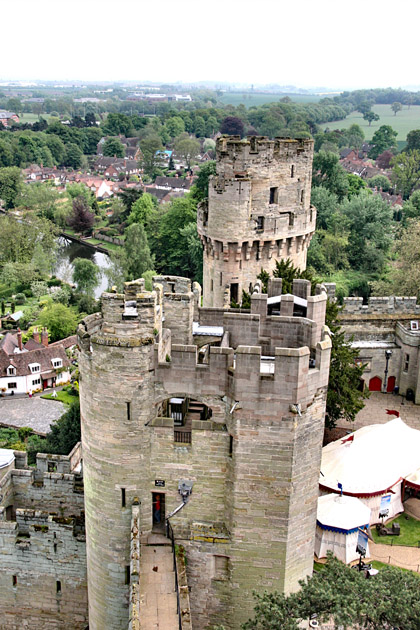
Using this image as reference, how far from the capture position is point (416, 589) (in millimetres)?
16297

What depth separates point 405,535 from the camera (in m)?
29.7

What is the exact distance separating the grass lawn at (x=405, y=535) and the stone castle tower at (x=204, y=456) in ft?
38.6

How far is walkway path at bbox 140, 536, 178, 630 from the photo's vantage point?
1672cm

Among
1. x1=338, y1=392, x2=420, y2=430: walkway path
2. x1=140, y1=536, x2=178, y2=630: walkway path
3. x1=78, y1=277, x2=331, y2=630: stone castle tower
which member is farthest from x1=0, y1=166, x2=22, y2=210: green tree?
x1=140, y1=536, x2=178, y2=630: walkway path

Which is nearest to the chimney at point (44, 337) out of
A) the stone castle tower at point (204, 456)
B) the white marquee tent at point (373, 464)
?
the white marquee tent at point (373, 464)

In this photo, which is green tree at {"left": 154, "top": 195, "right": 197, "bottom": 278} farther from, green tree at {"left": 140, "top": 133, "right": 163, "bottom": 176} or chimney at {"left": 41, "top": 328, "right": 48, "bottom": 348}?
green tree at {"left": 140, "top": 133, "right": 163, "bottom": 176}

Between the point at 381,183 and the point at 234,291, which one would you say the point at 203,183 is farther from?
the point at 381,183

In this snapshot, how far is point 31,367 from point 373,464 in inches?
1422

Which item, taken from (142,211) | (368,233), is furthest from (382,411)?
(142,211)

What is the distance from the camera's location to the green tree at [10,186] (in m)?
133

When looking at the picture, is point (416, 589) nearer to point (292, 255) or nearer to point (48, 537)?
point (48, 537)

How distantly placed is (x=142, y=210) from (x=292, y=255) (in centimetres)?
6584

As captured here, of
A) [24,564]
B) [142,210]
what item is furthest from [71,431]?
[142,210]

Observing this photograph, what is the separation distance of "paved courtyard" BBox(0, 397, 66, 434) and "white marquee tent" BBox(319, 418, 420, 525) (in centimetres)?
2633
